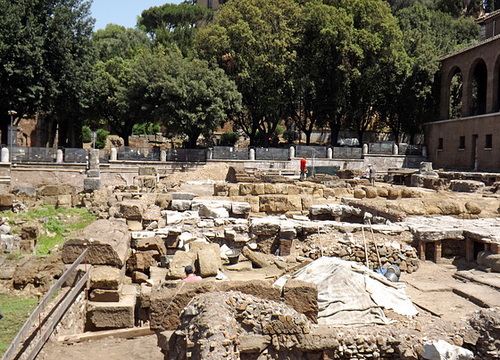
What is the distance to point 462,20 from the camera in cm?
4878

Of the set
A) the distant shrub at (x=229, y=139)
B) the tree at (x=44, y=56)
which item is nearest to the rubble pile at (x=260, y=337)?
the tree at (x=44, y=56)

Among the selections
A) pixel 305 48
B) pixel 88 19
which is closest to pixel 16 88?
pixel 88 19

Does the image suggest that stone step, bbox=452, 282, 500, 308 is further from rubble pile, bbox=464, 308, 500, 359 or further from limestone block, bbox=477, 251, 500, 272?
rubble pile, bbox=464, 308, 500, 359

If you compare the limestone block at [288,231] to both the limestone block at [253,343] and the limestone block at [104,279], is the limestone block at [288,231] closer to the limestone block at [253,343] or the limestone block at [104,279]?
the limestone block at [104,279]

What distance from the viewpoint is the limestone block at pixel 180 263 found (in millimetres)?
7871

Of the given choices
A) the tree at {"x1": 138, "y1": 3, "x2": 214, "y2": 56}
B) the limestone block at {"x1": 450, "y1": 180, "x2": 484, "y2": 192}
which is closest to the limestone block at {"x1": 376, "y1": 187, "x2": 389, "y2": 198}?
the limestone block at {"x1": 450, "y1": 180, "x2": 484, "y2": 192}

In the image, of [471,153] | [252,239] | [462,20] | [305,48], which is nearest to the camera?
[252,239]

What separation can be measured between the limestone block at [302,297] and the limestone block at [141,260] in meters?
4.23

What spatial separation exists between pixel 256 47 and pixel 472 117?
16.3 meters

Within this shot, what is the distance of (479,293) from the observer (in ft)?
26.3

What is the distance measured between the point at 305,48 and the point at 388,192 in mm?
22667

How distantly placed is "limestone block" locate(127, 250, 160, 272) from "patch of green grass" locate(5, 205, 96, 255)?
4227 mm

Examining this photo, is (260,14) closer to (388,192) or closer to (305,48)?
(305,48)

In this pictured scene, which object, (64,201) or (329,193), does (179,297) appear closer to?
(329,193)
